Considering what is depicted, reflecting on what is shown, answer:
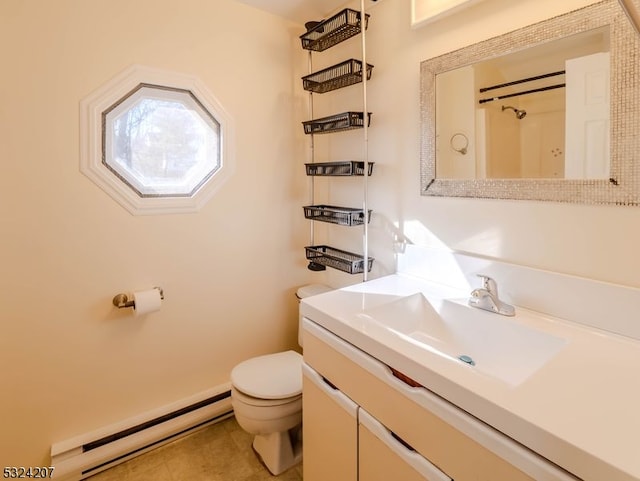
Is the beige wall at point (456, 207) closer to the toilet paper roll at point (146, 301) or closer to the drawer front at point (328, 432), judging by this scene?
the drawer front at point (328, 432)

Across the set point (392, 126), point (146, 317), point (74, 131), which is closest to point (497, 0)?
point (392, 126)

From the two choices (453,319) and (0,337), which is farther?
(0,337)

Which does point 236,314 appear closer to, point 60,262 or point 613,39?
point 60,262

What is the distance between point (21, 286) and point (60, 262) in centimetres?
16

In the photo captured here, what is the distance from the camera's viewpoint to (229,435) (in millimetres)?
1835

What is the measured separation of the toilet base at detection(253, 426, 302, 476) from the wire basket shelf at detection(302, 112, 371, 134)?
150cm

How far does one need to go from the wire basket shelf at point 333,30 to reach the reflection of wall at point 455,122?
0.55m

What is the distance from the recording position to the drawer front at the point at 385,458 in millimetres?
851

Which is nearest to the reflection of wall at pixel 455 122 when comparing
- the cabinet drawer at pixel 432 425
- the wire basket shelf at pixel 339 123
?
the wire basket shelf at pixel 339 123

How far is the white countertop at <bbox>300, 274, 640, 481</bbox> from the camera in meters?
0.59

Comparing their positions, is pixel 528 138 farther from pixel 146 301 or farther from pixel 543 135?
pixel 146 301

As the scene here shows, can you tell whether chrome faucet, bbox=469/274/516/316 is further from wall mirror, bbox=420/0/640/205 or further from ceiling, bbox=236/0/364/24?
ceiling, bbox=236/0/364/24

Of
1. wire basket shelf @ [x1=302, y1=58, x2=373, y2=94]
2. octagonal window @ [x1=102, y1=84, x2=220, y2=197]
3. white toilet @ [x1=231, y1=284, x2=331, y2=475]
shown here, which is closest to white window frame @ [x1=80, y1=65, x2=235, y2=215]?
octagonal window @ [x1=102, y1=84, x2=220, y2=197]

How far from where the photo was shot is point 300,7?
1881mm
